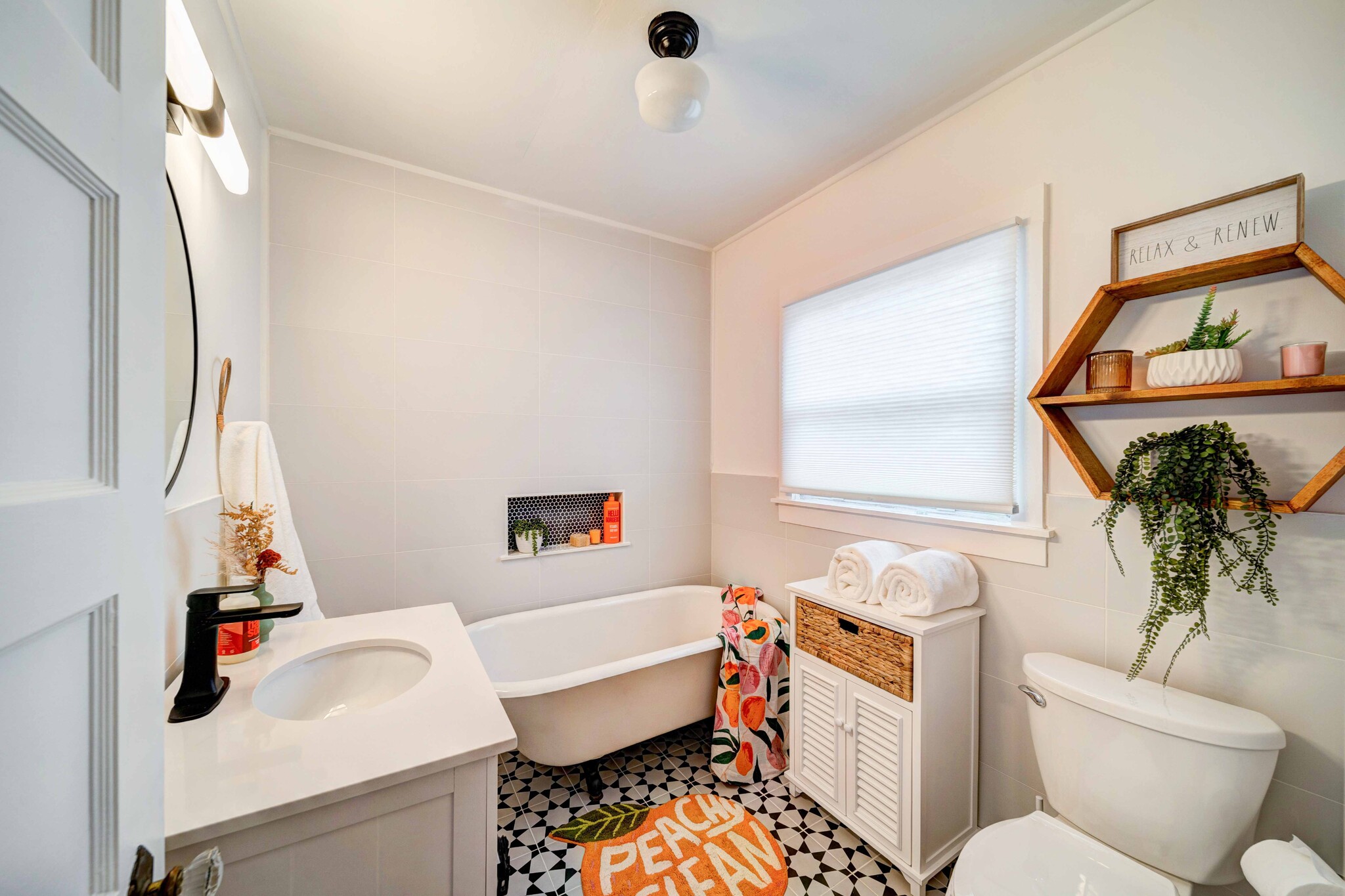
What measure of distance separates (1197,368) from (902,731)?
1241 mm

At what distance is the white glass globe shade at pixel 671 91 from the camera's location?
1465mm

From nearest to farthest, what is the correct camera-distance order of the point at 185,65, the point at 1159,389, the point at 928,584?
the point at 185,65 → the point at 1159,389 → the point at 928,584

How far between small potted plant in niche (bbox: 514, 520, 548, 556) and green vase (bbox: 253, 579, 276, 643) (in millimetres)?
1156

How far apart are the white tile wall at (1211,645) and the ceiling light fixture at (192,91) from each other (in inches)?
92.7

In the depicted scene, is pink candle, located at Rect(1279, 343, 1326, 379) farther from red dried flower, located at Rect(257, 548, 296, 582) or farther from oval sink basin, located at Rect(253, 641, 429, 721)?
red dried flower, located at Rect(257, 548, 296, 582)

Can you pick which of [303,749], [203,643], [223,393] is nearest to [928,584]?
[303,749]

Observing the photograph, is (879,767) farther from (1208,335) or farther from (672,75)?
(672,75)

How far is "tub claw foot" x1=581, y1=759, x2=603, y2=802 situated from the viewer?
6.49 feet

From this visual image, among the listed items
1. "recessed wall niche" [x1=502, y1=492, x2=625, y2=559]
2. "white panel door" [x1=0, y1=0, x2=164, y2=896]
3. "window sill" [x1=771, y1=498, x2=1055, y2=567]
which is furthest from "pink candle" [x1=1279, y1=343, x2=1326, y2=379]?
"recessed wall niche" [x1=502, y1=492, x2=625, y2=559]

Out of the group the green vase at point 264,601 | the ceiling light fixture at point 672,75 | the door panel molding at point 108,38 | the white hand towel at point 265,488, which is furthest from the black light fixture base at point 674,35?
the green vase at point 264,601

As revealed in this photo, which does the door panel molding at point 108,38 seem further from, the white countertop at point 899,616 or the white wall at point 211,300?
the white countertop at point 899,616

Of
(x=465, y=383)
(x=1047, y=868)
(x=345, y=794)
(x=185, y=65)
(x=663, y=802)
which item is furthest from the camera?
(x=465, y=383)

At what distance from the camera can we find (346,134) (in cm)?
201

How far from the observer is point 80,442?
432mm
